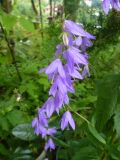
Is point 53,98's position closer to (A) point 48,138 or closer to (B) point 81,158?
(B) point 81,158

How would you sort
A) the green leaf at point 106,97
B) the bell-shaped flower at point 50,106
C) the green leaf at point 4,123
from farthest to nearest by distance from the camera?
the green leaf at point 4,123, the green leaf at point 106,97, the bell-shaped flower at point 50,106

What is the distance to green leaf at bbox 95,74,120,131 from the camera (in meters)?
1.13

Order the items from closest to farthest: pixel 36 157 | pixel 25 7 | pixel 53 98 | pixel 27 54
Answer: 1. pixel 53 98
2. pixel 36 157
3. pixel 27 54
4. pixel 25 7

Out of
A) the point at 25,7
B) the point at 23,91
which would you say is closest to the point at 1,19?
the point at 23,91

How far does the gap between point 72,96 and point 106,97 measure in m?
0.60

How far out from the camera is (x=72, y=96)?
1764mm

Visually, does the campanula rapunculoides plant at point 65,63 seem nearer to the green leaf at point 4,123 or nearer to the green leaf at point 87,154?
the green leaf at point 87,154

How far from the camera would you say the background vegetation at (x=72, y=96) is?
3.89 feet

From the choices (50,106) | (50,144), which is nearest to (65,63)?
(50,106)

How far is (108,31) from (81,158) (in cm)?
63

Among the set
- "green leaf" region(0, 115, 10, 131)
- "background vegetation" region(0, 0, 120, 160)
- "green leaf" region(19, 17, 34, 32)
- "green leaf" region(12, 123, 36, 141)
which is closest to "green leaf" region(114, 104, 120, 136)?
"background vegetation" region(0, 0, 120, 160)

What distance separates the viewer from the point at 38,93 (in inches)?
68.9

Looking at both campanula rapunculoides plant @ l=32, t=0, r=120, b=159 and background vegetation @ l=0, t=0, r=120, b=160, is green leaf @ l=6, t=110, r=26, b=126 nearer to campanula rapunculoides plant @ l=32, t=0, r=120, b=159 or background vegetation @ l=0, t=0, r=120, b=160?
background vegetation @ l=0, t=0, r=120, b=160

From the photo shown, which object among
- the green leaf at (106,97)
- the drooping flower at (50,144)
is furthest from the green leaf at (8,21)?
the green leaf at (106,97)
